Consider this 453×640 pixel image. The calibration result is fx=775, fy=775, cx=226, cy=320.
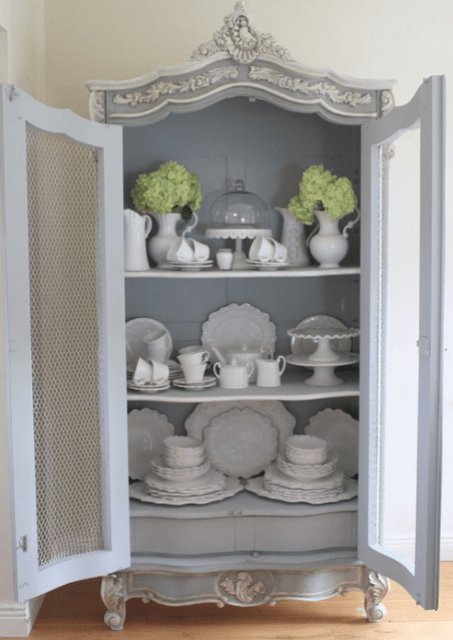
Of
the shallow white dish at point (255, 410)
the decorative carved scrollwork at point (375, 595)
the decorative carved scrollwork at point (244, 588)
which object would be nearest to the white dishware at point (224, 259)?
the shallow white dish at point (255, 410)

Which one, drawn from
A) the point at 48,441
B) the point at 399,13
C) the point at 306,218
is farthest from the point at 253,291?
the point at 399,13

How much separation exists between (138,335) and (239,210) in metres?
0.65

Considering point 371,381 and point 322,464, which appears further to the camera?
point 322,464

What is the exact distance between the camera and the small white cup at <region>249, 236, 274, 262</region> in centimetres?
281

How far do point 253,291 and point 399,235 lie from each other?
671 millimetres

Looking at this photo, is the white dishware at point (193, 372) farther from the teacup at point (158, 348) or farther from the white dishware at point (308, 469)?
the white dishware at point (308, 469)

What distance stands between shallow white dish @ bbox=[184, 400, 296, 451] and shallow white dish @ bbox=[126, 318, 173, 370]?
0.96 feet

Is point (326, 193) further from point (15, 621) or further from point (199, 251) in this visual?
point (15, 621)

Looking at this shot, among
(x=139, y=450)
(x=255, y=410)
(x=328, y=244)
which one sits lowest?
(x=139, y=450)

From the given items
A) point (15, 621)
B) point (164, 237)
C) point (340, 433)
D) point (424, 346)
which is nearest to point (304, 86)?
point (164, 237)

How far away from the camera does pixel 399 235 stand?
3.26 m

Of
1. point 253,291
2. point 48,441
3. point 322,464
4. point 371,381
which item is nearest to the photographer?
point 48,441

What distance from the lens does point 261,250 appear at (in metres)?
2.81

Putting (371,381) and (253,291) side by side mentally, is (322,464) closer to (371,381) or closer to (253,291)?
(371,381)
